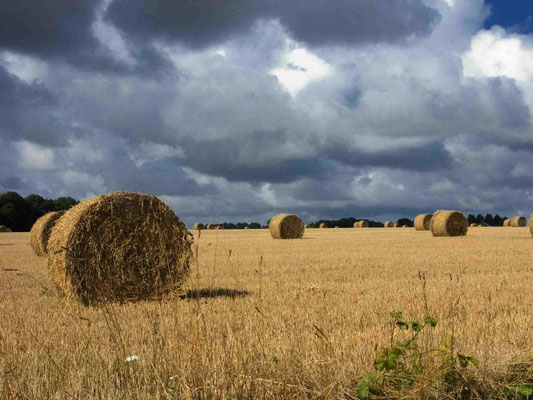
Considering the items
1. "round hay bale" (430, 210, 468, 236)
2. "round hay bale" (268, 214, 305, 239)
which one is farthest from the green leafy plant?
"round hay bale" (430, 210, 468, 236)

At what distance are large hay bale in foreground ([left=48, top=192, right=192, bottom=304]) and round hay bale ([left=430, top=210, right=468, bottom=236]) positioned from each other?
87.1 feet

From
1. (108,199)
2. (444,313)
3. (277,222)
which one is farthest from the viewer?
(277,222)

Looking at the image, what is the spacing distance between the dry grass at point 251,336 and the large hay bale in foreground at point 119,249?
19.9 inches

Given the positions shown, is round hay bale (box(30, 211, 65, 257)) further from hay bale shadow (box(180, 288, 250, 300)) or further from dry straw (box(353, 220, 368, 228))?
dry straw (box(353, 220, 368, 228))

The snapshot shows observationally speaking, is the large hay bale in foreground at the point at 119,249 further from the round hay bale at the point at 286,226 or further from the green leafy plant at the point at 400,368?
the round hay bale at the point at 286,226

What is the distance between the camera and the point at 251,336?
5781 mm

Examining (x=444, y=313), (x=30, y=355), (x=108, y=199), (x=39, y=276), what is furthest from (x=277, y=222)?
(x=30, y=355)

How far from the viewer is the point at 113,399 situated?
394cm

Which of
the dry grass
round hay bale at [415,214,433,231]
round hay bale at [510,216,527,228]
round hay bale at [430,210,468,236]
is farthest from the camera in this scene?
→ round hay bale at [510,216,527,228]

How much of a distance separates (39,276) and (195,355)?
10.3 meters

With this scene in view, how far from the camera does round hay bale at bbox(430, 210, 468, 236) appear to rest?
110ft

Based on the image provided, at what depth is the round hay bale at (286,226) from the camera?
3450 cm

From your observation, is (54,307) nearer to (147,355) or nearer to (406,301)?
(147,355)

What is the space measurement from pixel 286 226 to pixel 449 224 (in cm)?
1051
